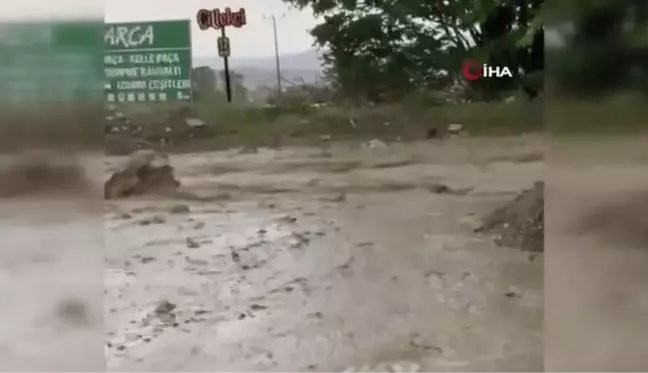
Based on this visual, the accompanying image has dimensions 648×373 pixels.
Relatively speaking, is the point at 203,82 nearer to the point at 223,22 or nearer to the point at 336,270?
the point at 223,22

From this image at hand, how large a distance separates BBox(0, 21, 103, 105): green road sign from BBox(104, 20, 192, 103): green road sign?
2cm

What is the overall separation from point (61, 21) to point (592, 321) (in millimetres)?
728

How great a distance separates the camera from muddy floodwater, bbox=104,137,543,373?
2.62 feet

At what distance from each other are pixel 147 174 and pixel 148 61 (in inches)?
5.4

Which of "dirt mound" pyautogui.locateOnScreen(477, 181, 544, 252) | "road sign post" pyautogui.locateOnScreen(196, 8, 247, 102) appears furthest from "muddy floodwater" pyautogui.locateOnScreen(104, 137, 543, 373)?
"road sign post" pyautogui.locateOnScreen(196, 8, 247, 102)

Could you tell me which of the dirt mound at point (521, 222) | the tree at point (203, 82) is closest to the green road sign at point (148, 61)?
the tree at point (203, 82)

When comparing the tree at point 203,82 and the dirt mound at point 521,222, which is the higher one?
the tree at point 203,82

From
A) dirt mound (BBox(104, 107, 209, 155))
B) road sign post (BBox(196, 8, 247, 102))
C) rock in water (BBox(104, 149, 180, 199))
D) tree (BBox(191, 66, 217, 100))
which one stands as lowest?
rock in water (BBox(104, 149, 180, 199))

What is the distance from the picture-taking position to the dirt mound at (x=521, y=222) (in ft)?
2.63

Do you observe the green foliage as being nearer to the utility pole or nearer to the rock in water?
the utility pole

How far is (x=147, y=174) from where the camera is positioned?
0.87 meters

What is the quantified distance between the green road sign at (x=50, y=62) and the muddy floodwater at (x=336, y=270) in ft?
0.52

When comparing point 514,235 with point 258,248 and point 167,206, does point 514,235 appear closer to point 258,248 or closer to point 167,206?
point 258,248

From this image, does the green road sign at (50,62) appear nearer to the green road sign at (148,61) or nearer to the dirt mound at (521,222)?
the green road sign at (148,61)
